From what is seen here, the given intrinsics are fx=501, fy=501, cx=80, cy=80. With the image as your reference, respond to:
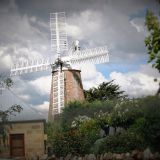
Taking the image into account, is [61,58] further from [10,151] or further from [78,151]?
[78,151]

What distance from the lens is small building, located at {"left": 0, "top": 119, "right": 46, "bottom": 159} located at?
1224 inches

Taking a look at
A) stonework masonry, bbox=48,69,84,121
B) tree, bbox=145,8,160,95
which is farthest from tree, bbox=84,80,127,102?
tree, bbox=145,8,160,95

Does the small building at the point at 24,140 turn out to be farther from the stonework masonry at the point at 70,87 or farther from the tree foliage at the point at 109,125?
the stonework masonry at the point at 70,87

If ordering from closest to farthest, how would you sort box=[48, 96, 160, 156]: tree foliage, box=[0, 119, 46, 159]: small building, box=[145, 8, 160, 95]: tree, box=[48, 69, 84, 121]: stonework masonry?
box=[145, 8, 160, 95]: tree → box=[48, 96, 160, 156]: tree foliage → box=[0, 119, 46, 159]: small building → box=[48, 69, 84, 121]: stonework masonry

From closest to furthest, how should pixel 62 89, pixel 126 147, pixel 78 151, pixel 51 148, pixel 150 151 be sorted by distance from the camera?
1. pixel 150 151
2. pixel 126 147
3. pixel 78 151
4. pixel 51 148
5. pixel 62 89

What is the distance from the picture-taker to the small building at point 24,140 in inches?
1224

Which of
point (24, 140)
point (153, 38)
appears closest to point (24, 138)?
point (24, 140)

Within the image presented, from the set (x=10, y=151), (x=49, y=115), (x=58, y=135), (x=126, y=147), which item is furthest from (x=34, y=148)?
(x=126, y=147)

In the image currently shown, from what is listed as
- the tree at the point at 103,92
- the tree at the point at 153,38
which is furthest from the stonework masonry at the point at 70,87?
the tree at the point at 153,38

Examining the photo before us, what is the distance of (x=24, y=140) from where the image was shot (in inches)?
1239

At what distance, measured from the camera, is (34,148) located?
31125mm

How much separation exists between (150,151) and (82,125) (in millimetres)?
6709

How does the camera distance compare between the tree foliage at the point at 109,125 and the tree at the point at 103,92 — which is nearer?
the tree foliage at the point at 109,125

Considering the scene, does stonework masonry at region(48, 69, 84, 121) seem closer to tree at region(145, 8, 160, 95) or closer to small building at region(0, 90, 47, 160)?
small building at region(0, 90, 47, 160)
